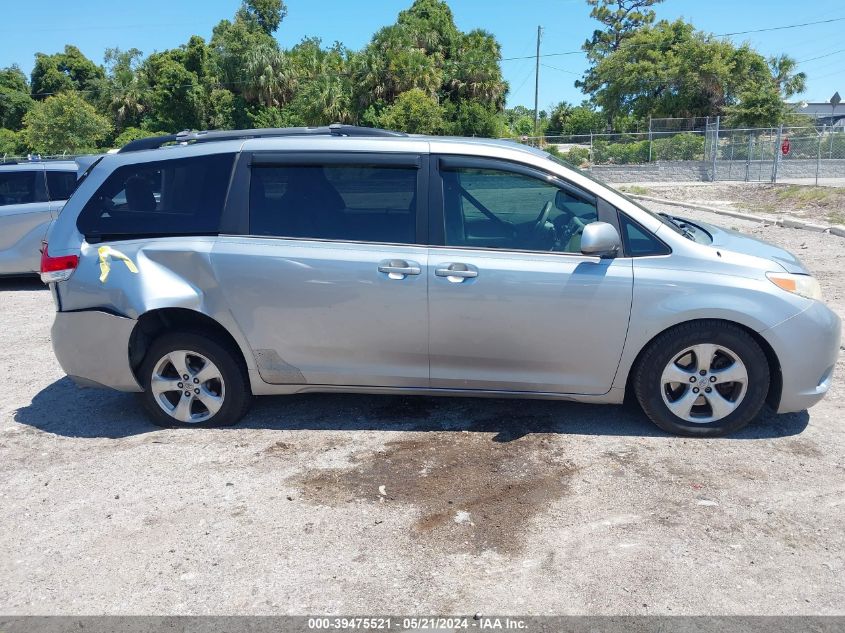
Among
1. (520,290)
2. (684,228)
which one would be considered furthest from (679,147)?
(520,290)

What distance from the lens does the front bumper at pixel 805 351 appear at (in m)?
4.46

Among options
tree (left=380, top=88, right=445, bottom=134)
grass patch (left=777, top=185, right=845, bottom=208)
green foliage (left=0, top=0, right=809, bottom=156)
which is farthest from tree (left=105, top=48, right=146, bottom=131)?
grass patch (left=777, top=185, right=845, bottom=208)

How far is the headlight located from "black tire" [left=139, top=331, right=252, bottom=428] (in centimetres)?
342

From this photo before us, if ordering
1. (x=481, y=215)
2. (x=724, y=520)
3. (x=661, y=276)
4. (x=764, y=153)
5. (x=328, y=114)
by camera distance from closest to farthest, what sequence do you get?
(x=724, y=520) → (x=661, y=276) → (x=481, y=215) → (x=764, y=153) → (x=328, y=114)

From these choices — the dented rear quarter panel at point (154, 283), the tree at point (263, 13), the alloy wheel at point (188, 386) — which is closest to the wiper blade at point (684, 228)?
the dented rear quarter panel at point (154, 283)

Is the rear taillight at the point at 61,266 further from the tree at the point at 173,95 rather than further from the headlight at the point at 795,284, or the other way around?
the tree at the point at 173,95

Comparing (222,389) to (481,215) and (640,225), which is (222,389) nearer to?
(481,215)

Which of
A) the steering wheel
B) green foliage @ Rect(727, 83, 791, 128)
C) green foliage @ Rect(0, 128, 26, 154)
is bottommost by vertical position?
the steering wheel

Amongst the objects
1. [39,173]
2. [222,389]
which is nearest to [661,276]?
[222,389]

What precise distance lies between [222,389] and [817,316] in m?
3.79

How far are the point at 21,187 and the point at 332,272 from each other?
292 inches

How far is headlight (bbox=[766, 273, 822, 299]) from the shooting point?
4516 millimetres

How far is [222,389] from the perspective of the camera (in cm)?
493

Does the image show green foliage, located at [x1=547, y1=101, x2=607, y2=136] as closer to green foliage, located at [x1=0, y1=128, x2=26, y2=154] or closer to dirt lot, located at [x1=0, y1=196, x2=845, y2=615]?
green foliage, located at [x1=0, y1=128, x2=26, y2=154]
